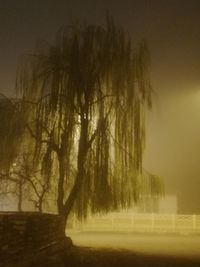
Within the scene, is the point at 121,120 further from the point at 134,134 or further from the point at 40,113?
the point at 40,113

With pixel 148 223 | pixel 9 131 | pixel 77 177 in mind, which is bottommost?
pixel 148 223

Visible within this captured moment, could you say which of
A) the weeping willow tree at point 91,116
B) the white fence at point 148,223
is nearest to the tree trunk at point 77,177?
the weeping willow tree at point 91,116

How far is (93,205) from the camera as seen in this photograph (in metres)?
17.7

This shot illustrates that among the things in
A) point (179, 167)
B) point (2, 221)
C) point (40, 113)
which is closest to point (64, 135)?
point (40, 113)

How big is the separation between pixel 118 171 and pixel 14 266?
29.8 feet

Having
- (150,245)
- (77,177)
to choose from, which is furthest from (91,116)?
(150,245)

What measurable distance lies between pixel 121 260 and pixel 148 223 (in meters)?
19.9

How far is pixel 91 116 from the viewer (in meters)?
18.0

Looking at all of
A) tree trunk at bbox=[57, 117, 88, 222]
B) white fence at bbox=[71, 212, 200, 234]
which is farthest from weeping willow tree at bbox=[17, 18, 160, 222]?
white fence at bbox=[71, 212, 200, 234]

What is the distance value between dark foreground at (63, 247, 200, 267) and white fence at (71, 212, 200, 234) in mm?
16839

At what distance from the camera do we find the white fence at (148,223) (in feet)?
111

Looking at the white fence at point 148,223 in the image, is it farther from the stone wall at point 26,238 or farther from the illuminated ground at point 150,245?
the stone wall at point 26,238

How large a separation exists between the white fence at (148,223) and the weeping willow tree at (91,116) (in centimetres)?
1584

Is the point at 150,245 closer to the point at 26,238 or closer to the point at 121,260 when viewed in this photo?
the point at 121,260
